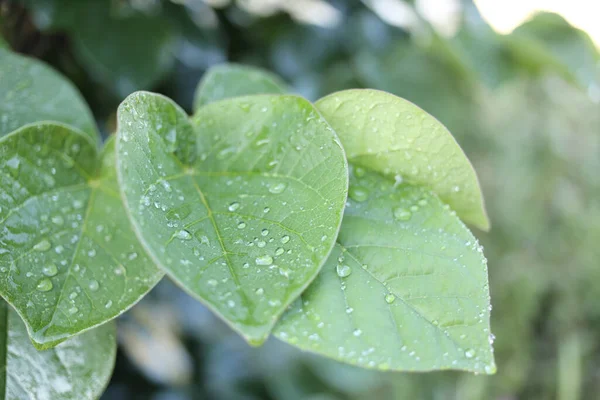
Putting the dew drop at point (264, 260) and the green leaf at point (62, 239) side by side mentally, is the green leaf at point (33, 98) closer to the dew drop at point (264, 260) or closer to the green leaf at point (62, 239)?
the green leaf at point (62, 239)

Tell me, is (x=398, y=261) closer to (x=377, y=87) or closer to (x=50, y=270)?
(x=50, y=270)

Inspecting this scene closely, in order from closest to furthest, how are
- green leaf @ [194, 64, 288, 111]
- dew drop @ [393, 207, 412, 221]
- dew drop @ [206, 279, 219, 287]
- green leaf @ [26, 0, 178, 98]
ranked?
dew drop @ [206, 279, 219, 287]
dew drop @ [393, 207, 412, 221]
green leaf @ [194, 64, 288, 111]
green leaf @ [26, 0, 178, 98]

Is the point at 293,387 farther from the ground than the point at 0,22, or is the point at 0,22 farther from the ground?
the point at 0,22

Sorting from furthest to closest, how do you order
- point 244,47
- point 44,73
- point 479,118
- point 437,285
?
point 479,118 → point 244,47 → point 44,73 → point 437,285

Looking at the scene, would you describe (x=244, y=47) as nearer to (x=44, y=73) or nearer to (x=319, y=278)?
(x=44, y=73)

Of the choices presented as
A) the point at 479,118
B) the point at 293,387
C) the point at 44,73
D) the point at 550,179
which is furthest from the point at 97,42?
the point at 550,179

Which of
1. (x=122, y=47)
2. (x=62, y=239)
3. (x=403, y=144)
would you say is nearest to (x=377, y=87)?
(x=122, y=47)

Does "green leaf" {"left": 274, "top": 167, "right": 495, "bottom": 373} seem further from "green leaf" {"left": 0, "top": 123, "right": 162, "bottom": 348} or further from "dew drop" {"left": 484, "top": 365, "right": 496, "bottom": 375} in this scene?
"green leaf" {"left": 0, "top": 123, "right": 162, "bottom": 348}

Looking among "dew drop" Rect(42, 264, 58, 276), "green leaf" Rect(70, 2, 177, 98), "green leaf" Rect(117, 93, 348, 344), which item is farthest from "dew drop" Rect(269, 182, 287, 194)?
"green leaf" Rect(70, 2, 177, 98)
